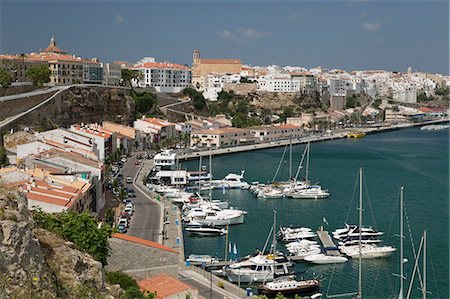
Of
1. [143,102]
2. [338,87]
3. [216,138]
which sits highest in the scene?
[338,87]

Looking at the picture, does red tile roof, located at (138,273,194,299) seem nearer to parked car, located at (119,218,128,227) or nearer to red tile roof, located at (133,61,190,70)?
parked car, located at (119,218,128,227)

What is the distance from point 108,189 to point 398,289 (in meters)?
8.34

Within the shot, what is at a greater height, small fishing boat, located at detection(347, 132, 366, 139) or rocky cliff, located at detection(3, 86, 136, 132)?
rocky cliff, located at detection(3, 86, 136, 132)

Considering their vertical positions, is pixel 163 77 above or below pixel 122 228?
above

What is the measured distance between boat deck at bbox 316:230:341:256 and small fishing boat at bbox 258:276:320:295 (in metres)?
1.93

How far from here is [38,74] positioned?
2559 centimetres

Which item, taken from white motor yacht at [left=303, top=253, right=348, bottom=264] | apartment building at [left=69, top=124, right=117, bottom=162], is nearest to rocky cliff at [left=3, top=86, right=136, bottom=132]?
apartment building at [left=69, top=124, right=117, bottom=162]

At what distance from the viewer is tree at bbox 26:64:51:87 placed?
25.6 m

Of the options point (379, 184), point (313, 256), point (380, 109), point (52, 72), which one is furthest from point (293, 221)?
point (380, 109)

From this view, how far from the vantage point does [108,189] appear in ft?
51.4

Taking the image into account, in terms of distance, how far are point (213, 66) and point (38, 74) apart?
98.0 feet

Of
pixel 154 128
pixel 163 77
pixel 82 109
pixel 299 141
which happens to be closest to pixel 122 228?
pixel 82 109

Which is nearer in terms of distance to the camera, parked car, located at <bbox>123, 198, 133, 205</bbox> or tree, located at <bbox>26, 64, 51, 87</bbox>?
parked car, located at <bbox>123, 198, 133, 205</bbox>

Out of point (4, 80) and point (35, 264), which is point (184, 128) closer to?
point (4, 80)
